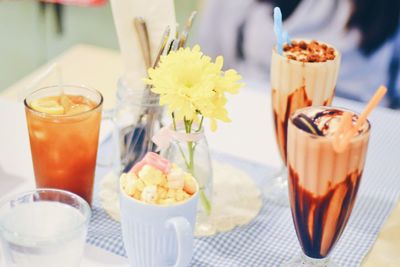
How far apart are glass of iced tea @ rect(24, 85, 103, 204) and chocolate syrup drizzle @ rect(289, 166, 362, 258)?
31 centimetres

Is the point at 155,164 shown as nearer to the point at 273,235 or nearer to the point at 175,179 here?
the point at 175,179

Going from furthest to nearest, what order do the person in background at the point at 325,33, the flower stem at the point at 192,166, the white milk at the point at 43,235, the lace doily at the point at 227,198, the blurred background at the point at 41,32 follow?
the blurred background at the point at 41,32 → the person in background at the point at 325,33 → the lace doily at the point at 227,198 → the flower stem at the point at 192,166 → the white milk at the point at 43,235

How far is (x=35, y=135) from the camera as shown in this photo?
3.31 ft

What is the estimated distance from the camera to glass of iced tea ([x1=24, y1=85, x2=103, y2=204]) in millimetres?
998

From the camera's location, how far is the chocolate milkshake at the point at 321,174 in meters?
0.84

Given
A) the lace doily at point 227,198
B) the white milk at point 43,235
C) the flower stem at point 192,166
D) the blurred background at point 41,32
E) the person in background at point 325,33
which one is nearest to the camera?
the white milk at point 43,235

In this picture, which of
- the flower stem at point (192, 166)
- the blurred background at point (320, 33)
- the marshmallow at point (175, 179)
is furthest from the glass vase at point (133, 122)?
the blurred background at point (320, 33)

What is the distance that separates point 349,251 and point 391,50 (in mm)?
1189

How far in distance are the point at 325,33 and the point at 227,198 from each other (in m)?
1.15

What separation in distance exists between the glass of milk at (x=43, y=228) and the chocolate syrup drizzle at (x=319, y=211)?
270 millimetres

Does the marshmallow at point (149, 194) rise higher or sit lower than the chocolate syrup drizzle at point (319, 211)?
higher

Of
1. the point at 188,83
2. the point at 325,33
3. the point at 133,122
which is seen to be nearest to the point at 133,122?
the point at 133,122

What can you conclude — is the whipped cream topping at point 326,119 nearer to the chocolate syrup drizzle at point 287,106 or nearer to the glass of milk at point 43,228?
the chocolate syrup drizzle at point 287,106

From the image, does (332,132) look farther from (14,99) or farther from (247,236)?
(14,99)
